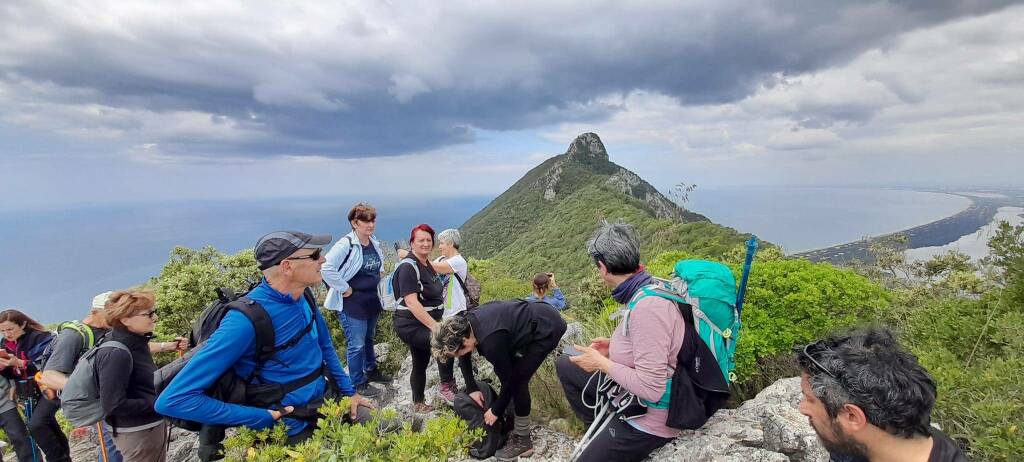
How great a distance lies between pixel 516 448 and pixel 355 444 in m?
1.82

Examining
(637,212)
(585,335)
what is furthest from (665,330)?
(637,212)

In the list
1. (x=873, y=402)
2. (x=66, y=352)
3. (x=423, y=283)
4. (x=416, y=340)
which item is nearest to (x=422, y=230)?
(x=423, y=283)

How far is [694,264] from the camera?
2910mm

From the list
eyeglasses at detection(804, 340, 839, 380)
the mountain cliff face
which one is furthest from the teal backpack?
the mountain cliff face

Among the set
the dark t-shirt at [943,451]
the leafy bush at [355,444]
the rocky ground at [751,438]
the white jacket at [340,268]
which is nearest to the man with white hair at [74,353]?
the white jacket at [340,268]

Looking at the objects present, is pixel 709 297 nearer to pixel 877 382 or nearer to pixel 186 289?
pixel 877 382

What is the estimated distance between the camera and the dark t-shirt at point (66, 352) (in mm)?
3963

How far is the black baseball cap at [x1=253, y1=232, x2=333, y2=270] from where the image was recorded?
2723 millimetres

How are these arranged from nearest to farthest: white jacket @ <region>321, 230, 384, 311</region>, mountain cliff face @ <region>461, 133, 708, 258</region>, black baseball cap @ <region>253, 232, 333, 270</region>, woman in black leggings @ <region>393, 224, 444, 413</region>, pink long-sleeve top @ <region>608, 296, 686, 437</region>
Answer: pink long-sleeve top @ <region>608, 296, 686, 437</region> → black baseball cap @ <region>253, 232, 333, 270</region> → woman in black leggings @ <region>393, 224, 444, 413</region> → white jacket @ <region>321, 230, 384, 311</region> → mountain cliff face @ <region>461, 133, 708, 258</region>

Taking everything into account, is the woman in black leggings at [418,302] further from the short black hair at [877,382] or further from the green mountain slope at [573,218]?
the green mountain slope at [573,218]

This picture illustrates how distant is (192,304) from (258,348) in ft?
19.8

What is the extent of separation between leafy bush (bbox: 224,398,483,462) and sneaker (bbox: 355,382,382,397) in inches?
129

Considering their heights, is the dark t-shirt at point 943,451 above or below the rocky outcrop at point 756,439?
above

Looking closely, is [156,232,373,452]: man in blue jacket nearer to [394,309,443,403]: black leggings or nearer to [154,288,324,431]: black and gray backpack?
[154,288,324,431]: black and gray backpack
